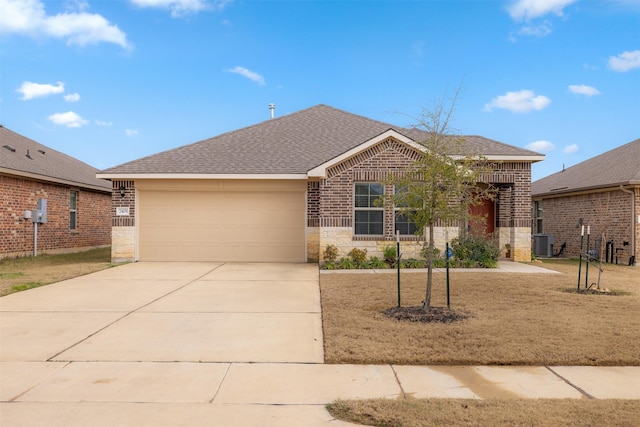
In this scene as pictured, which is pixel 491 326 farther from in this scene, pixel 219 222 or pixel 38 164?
pixel 38 164

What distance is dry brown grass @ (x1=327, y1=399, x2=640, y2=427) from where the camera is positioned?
12.6 ft

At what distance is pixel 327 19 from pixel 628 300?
1412 centimetres

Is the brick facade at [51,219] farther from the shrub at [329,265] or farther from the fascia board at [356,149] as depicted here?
the shrub at [329,265]

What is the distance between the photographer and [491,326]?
6.99 m

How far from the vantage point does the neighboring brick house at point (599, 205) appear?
16500 millimetres

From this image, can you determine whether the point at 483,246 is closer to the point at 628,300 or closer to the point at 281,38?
the point at 628,300

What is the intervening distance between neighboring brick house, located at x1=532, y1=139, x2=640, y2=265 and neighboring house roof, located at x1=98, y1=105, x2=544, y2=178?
3959mm

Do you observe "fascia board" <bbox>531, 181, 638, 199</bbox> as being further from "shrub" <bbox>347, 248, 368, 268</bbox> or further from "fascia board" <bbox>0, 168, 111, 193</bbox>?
"fascia board" <bbox>0, 168, 111, 193</bbox>

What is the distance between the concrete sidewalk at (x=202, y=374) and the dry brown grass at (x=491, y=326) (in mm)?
267

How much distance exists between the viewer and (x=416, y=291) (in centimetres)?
1006

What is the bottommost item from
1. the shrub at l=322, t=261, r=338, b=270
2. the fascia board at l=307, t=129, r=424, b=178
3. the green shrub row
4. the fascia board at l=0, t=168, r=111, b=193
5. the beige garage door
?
the shrub at l=322, t=261, r=338, b=270

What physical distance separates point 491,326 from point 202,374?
14.1 feet

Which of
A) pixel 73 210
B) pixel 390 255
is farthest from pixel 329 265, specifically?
pixel 73 210

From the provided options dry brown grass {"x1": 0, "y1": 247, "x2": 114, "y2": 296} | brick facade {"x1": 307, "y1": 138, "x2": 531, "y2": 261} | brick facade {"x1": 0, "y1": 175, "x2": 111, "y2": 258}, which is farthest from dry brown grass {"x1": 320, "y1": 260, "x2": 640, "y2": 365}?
brick facade {"x1": 0, "y1": 175, "x2": 111, "y2": 258}
